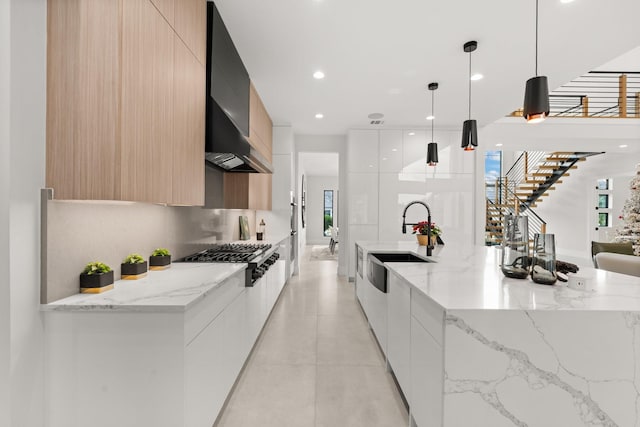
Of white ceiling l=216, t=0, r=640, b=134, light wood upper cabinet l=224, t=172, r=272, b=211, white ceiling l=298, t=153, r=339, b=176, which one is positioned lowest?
light wood upper cabinet l=224, t=172, r=272, b=211

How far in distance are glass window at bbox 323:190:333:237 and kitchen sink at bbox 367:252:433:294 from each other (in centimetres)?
935

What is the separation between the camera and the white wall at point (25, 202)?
119cm

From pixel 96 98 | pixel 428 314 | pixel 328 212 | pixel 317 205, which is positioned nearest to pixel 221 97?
pixel 96 98

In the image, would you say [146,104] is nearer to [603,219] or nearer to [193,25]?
[193,25]

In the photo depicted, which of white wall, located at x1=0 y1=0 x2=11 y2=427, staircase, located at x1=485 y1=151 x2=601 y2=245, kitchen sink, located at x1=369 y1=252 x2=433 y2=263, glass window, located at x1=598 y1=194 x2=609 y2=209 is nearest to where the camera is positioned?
white wall, located at x1=0 y1=0 x2=11 y2=427

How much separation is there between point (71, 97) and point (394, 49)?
2647 mm

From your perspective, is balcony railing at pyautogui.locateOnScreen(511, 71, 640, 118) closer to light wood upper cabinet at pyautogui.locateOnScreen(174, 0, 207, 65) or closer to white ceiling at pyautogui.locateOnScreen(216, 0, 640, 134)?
white ceiling at pyautogui.locateOnScreen(216, 0, 640, 134)

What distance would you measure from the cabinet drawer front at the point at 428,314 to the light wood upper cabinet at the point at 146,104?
143 cm

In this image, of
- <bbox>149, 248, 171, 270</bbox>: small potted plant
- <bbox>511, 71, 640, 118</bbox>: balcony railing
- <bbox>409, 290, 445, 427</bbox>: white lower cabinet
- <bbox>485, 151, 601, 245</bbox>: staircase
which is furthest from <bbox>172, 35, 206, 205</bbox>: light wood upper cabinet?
<bbox>485, 151, 601, 245</bbox>: staircase

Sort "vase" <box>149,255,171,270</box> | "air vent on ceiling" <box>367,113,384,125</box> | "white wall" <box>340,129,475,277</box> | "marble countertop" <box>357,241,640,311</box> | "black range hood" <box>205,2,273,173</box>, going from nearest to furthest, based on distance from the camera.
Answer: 1. "marble countertop" <box>357,241,640,311</box>
2. "vase" <box>149,255,171,270</box>
3. "black range hood" <box>205,2,273,173</box>
4. "air vent on ceiling" <box>367,113,384,125</box>
5. "white wall" <box>340,129,475,277</box>

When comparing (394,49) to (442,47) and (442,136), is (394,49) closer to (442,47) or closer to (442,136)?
(442,47)

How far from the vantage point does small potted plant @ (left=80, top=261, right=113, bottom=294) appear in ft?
4.89

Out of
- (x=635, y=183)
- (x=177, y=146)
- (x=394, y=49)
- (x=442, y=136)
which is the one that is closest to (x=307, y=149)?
(x=442, y=136)

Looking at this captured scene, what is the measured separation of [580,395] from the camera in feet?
4.06
